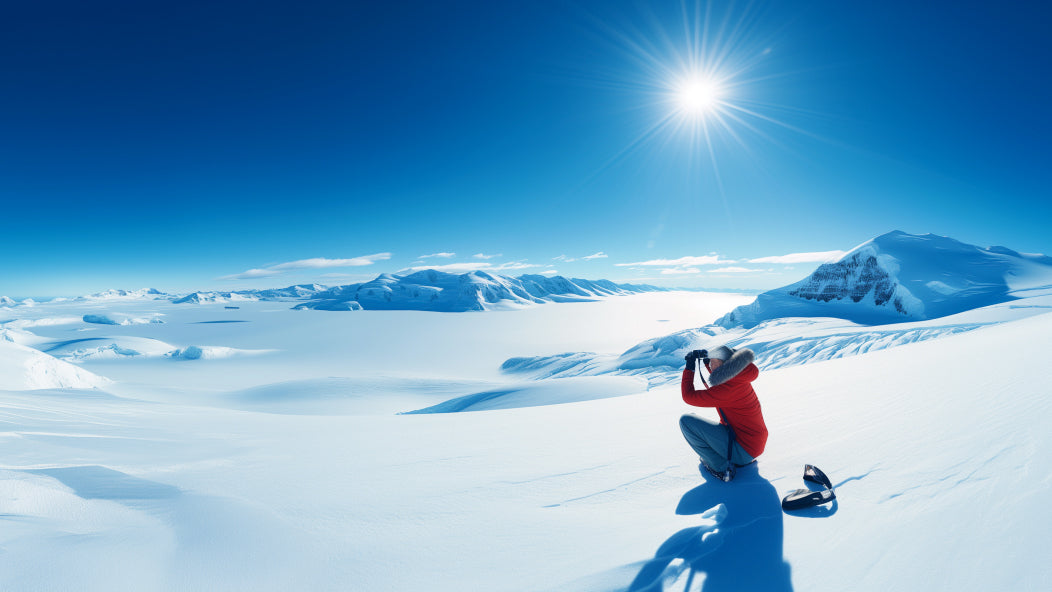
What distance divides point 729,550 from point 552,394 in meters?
16.7

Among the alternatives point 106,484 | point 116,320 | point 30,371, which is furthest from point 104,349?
point 116,320

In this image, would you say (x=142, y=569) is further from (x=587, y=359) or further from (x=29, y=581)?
(x=587, y=359)

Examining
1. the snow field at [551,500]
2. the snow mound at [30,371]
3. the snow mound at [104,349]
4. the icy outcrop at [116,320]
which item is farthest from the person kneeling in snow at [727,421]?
the icy outcrop at [116,320]

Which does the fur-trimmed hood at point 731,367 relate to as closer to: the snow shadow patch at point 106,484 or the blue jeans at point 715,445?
the blue jeans at point 715,445

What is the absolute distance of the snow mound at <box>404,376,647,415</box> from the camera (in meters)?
18.2

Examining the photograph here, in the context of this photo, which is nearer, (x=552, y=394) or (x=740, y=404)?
(x=740, y=404)

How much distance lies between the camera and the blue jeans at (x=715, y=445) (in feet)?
10.2

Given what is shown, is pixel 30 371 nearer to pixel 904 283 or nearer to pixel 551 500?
pixel 551 500

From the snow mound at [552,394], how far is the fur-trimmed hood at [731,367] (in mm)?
14809

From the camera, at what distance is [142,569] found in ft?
6.96

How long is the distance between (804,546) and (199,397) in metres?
34.6

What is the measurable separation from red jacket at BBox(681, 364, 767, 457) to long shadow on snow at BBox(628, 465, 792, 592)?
0.42 m

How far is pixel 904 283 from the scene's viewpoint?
182ft

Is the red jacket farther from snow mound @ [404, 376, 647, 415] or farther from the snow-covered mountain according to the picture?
the snow-covered mountain
